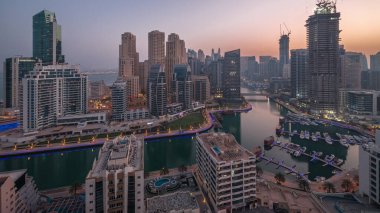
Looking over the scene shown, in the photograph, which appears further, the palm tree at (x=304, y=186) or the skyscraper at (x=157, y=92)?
the skyscraper at (x=157, y=92)

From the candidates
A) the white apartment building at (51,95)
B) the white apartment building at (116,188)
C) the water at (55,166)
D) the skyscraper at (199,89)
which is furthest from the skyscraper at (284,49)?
the white apartment building at (116,188)

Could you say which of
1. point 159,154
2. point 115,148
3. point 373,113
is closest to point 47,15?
point 159,154

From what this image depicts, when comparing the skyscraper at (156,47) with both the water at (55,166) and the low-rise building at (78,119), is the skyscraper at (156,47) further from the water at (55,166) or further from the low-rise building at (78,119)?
the water at (55,166)

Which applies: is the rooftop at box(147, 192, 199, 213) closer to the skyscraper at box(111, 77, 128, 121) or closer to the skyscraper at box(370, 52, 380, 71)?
the skyscraper at box(111, 77, 128, 121)

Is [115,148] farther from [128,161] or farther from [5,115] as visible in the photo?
[5,115]

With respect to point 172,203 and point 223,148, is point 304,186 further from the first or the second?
point 172,203

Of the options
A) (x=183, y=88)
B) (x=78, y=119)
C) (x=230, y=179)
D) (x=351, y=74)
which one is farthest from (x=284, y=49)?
(x=230, y=179)
